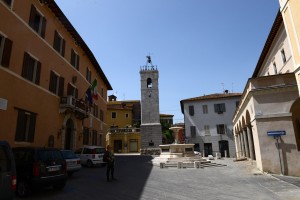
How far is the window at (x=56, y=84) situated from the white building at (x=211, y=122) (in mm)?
27579

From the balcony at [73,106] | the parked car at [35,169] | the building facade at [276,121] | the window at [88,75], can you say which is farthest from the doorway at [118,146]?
the parked car at [35,169]

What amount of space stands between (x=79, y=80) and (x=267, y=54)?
1802 cm

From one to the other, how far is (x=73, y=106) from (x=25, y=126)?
527 cm

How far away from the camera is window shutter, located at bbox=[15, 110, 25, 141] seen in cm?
1226

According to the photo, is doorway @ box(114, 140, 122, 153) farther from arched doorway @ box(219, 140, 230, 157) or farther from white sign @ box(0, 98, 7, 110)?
white sign @ box(0, 98, 7, 110)

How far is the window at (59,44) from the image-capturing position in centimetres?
1755

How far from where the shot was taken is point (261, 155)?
12.9 m

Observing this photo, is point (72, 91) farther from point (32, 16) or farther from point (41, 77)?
point (32, 16)

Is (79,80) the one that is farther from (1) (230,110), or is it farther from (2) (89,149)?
(1) (230,110)

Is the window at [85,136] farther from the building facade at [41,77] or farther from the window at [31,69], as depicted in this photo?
the window at [31,69]

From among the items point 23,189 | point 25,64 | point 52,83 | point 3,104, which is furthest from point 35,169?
point 52,83

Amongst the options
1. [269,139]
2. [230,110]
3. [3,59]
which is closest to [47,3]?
[3,59]

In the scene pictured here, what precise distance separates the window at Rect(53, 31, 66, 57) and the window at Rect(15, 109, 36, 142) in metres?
6.11

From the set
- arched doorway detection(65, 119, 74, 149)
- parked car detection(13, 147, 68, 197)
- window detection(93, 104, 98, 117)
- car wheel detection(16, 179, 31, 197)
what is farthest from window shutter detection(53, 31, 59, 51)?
car wheel detection(16, 179, 31, 197)
